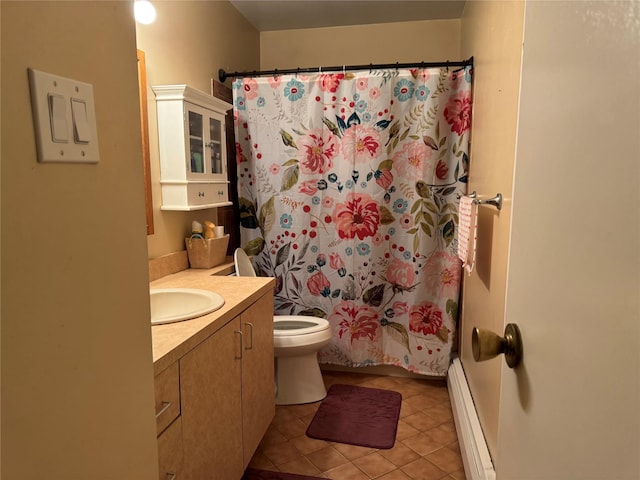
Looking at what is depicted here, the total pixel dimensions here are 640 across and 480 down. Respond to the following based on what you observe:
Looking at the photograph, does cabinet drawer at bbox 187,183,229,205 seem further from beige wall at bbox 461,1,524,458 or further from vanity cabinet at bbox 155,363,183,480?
beige wall at bbox 461,1,524,458

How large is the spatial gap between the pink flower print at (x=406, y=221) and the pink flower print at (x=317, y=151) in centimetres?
52

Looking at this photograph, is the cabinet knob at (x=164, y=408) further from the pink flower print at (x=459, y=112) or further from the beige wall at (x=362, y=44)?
the beige wall at (x=362, y=44)

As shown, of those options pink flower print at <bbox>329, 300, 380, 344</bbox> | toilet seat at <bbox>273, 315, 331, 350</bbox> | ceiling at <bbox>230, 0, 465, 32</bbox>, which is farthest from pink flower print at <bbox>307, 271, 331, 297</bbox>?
ceiling at <bbox>230, 0, 465, 32</bbox>

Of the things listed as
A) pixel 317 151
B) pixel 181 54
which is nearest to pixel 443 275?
pixel 317 151

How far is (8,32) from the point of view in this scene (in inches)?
21.0

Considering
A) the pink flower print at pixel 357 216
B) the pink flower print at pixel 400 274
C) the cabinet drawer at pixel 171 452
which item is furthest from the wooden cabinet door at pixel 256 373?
the pink flower print at pixel 400 274

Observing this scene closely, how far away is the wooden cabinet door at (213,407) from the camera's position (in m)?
1.34

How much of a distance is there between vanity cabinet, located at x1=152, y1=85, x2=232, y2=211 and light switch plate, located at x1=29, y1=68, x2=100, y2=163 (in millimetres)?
1482

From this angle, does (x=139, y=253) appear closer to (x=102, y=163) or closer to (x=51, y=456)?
(x=102, y=163)

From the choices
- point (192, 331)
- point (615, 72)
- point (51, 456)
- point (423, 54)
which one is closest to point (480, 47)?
point (423, 54)

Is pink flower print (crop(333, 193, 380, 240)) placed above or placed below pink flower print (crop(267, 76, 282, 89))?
below

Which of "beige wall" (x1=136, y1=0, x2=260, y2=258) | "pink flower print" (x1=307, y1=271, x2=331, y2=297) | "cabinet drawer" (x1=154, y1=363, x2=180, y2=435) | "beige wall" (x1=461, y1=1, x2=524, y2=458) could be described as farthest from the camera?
"pink flower print" (x1=307, y1=271, x2=331, y2=297)

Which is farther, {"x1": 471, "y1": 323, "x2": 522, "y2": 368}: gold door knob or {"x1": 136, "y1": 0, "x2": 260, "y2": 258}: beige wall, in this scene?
{"x1": 136, "y1": 0, "x2": 260, "y2": 258}: beige wall

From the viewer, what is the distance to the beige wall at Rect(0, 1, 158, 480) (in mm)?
549
